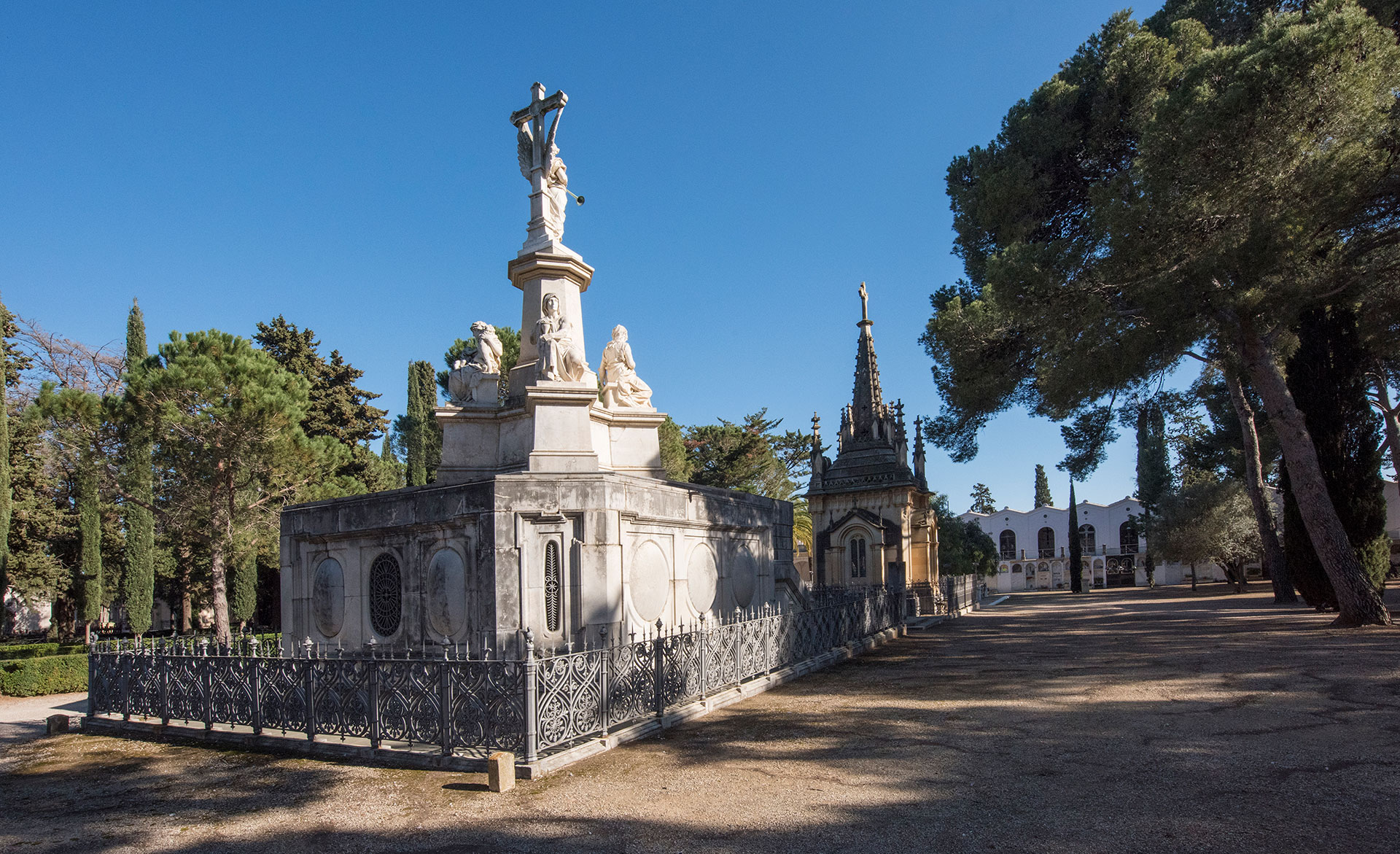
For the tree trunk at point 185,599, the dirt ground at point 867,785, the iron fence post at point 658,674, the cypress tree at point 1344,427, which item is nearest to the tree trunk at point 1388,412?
the cypress tree at point 1344,427

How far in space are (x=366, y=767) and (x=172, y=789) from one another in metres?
1.63

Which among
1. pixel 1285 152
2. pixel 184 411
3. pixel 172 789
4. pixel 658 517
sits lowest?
pixel 172 789

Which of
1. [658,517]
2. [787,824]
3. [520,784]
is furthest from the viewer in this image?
[658,517]

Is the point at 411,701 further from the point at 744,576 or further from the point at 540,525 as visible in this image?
the point at 744,576

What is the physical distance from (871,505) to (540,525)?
24.5 m

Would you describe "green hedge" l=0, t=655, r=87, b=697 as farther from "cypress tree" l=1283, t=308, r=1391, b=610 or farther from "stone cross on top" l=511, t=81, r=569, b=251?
"cypress tree" l=1283, t=308, r=1391, b=610

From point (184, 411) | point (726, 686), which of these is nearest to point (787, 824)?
point (726, 686)

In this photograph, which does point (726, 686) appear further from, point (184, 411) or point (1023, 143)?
point (184, 411)

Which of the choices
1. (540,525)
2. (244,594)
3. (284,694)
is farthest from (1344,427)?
(244,594)

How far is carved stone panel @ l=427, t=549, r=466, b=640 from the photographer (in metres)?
10.0

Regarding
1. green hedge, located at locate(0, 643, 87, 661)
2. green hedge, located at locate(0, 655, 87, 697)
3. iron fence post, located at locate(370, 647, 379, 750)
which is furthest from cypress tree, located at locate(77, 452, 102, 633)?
iron fence post, located at locate(370, 647, 379, 750)

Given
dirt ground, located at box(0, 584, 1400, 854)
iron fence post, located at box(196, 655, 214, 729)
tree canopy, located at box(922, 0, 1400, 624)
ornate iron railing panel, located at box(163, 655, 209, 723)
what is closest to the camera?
dirt ground, located at box(0, 584, 1400, 854)

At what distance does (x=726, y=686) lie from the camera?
1030 centimetres

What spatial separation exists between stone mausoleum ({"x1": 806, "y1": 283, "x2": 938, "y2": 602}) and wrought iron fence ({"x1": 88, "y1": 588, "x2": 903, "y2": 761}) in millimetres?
21048
